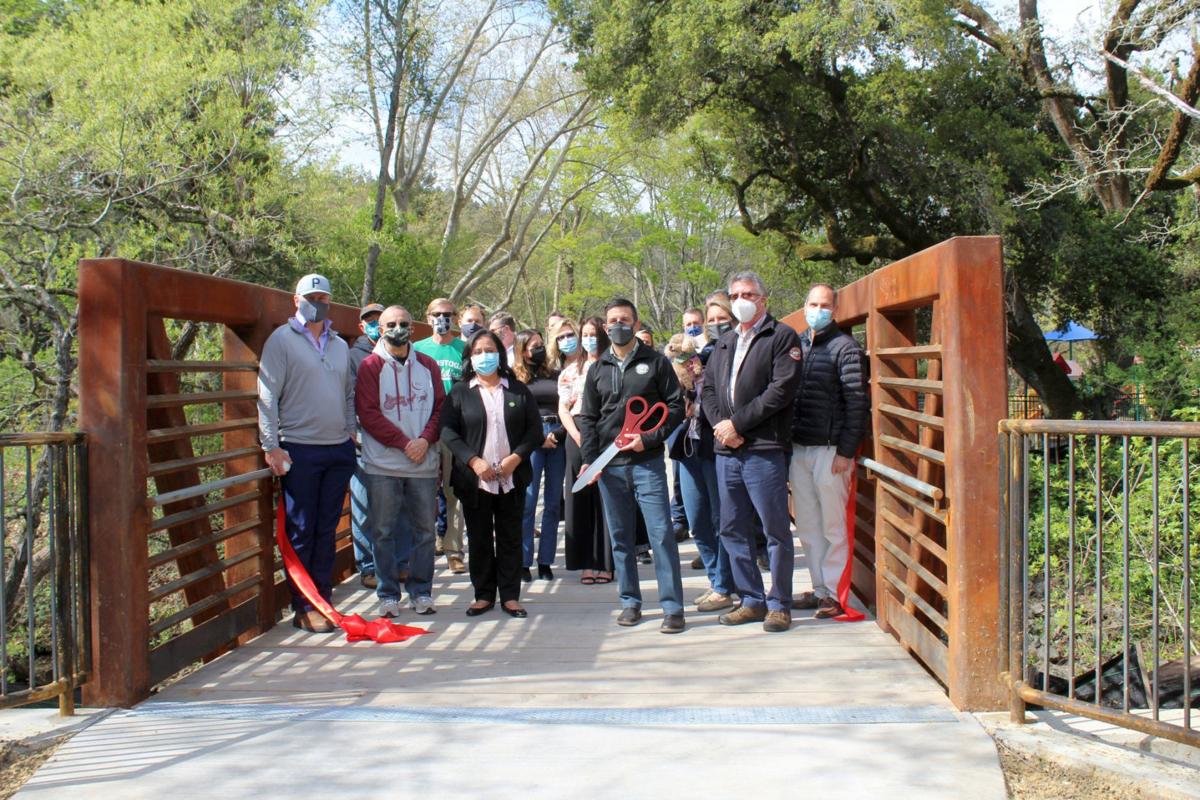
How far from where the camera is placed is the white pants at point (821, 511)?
6020 mm

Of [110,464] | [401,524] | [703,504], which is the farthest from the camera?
[703,504]

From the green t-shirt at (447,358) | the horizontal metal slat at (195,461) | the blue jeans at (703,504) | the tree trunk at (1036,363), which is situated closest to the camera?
the horizontal metal slat at (195,461)

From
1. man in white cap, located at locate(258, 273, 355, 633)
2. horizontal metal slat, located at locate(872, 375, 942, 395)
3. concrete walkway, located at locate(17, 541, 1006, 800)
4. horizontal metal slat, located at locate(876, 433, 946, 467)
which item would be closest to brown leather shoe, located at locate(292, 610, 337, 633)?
man in white cap, located at locate(258, 273, 355, 633)

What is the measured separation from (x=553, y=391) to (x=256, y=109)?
A: 35.7ft

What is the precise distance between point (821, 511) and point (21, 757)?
4.23 metres

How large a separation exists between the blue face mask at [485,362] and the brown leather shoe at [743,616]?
2034 mm

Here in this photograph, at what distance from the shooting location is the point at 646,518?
595 centimetres

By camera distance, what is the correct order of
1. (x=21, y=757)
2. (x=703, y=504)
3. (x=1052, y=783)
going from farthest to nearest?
1. (x=703, y=504)
2. (x=21, y=757)
3. (x=1052, y=783)

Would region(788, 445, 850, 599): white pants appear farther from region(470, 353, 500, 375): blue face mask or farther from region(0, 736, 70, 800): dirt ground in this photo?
region(0, 736, 70, 800): dirt ground

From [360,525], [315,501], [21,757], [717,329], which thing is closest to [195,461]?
[315,501]

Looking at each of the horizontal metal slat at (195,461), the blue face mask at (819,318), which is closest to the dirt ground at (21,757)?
the horizontal metal slat at (195,461)

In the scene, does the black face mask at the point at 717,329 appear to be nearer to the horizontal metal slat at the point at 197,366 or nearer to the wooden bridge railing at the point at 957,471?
the wooden bridge railing at the point at 957,471

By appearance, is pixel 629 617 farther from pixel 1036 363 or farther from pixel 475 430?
pixel 1036 363

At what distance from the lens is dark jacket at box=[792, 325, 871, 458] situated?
233 inches
